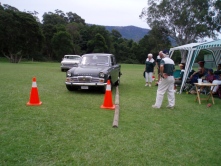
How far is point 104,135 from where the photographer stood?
4.38 meters

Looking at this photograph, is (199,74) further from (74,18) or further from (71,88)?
(74,18)

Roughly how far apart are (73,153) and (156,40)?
37.3 m

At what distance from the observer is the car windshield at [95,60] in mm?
9891

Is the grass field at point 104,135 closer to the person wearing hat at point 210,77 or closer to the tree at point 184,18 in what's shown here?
the person wearing hat at point 210,77

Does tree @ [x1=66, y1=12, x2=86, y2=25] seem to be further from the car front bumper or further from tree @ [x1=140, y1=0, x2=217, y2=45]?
the car front bumper

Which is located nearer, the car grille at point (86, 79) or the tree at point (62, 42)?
the car grille at point (86, 79)

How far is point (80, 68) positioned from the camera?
30.0 feet

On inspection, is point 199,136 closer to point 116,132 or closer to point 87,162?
point 116,132

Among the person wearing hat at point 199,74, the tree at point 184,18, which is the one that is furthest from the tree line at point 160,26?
the person wearing hat at point 199,74

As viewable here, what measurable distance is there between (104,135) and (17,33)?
3837 centimetres

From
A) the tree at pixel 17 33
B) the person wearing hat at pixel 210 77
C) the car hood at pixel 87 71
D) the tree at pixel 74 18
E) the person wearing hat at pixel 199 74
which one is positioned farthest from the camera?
the tree at pixel 74 18

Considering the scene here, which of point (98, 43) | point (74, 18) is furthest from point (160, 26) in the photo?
point (74, 18)

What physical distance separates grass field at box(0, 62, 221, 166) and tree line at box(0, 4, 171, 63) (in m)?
33.2

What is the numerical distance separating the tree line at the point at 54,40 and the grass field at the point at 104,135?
33248 mm
